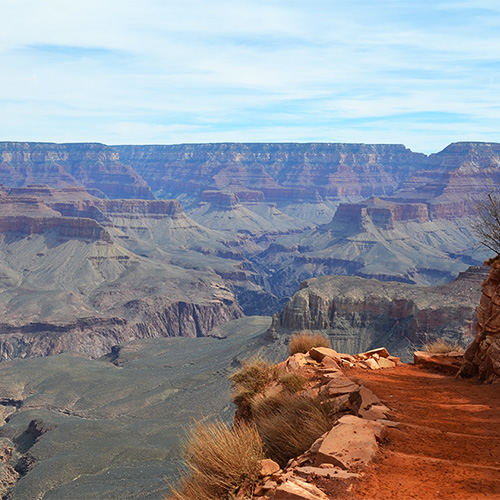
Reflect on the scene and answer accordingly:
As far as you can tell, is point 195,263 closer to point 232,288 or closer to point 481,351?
point 232,288

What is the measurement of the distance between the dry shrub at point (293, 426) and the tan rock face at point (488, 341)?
22.8 ft

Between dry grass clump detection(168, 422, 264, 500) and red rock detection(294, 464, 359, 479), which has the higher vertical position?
red rock detection(294, 464, 359, 479)

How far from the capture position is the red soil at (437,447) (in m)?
8.82

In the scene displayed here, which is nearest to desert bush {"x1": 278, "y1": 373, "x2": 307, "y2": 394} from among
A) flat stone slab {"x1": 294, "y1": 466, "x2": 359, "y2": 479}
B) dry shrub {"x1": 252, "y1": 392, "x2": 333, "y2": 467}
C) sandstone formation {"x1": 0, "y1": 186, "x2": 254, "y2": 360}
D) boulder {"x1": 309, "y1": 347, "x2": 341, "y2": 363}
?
dry shrub {"x1": 252, "y1": 392, "x2": 333, "y2": 467}

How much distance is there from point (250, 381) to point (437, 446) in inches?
312

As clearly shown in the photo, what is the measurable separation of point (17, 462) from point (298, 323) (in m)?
36.4

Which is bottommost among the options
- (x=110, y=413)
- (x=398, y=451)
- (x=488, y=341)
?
(x=110, y=413)

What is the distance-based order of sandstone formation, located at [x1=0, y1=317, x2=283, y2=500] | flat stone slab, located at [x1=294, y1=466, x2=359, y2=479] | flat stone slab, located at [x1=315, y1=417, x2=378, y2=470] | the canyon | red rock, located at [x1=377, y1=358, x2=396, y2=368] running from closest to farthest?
1. flat stone slab, located at [x1=294, y1=466, x2=359, y2=479]
2. flat stone slab, located at [x1=315, y1=417, x2=378, y2=470]
3. red rock, located at [x1=377, y1=358, x2=396, y2=368]
4. sandstone formation, located at [x1=0, y1=317, x2=283, y2=500]
5. the canyon

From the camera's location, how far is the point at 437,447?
423 inches

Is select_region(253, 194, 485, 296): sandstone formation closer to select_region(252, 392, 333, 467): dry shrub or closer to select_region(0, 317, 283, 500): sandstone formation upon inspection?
select_region(0, 317, 283, 500): sandstone formation

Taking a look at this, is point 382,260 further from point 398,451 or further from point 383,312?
point 398,451

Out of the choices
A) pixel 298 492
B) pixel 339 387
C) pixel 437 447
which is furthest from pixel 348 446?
pixel 339 387

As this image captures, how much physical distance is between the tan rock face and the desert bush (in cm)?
596

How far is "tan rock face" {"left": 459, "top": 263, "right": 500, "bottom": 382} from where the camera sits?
670 inches
